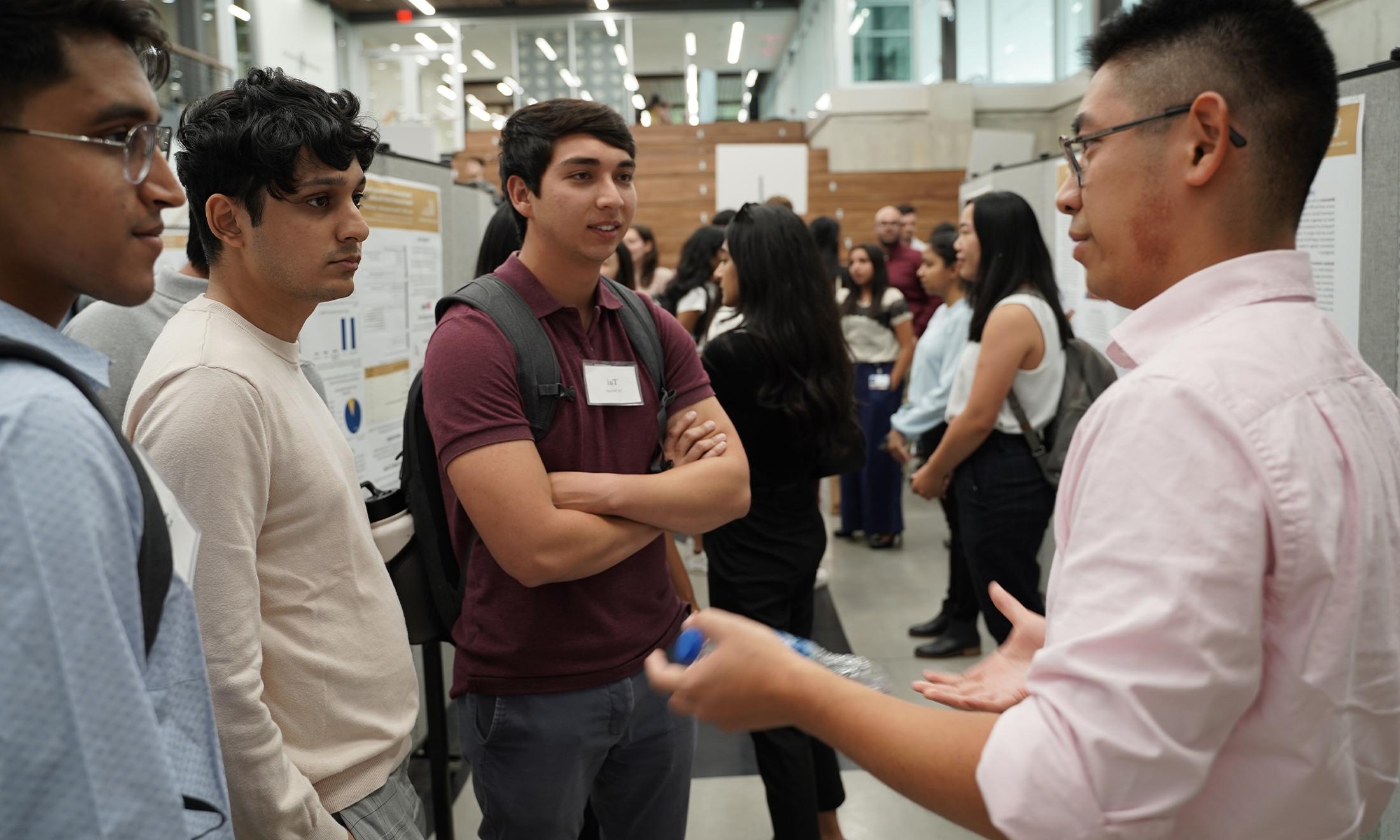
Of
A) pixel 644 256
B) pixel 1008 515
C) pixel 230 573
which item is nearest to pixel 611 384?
pixel 230 573

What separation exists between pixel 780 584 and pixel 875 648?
1796 mm

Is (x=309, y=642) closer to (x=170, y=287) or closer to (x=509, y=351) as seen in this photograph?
(x=509, y=351)

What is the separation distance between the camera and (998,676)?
3.63ft

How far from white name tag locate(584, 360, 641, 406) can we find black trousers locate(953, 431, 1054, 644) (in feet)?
5.78

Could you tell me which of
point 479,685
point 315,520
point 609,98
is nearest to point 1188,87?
point 315,520

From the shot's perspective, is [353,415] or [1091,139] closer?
[1091,139]

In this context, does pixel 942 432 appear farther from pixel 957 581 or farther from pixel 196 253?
pixel 196 253

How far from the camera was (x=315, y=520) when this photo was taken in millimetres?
1314

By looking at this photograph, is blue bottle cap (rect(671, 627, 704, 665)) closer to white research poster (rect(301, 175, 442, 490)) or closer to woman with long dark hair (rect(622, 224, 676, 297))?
white research poster (rect(301, 175, 442, 490))

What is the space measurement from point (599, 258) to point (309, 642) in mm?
829

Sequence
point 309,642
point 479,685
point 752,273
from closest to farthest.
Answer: point 309,642 < point 479,685 < point 752,273

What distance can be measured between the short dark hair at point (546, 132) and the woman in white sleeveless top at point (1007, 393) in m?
1.60

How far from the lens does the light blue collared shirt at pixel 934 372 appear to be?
3.81 m

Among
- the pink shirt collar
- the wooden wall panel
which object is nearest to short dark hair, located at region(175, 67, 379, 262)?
the pink shirt collar
